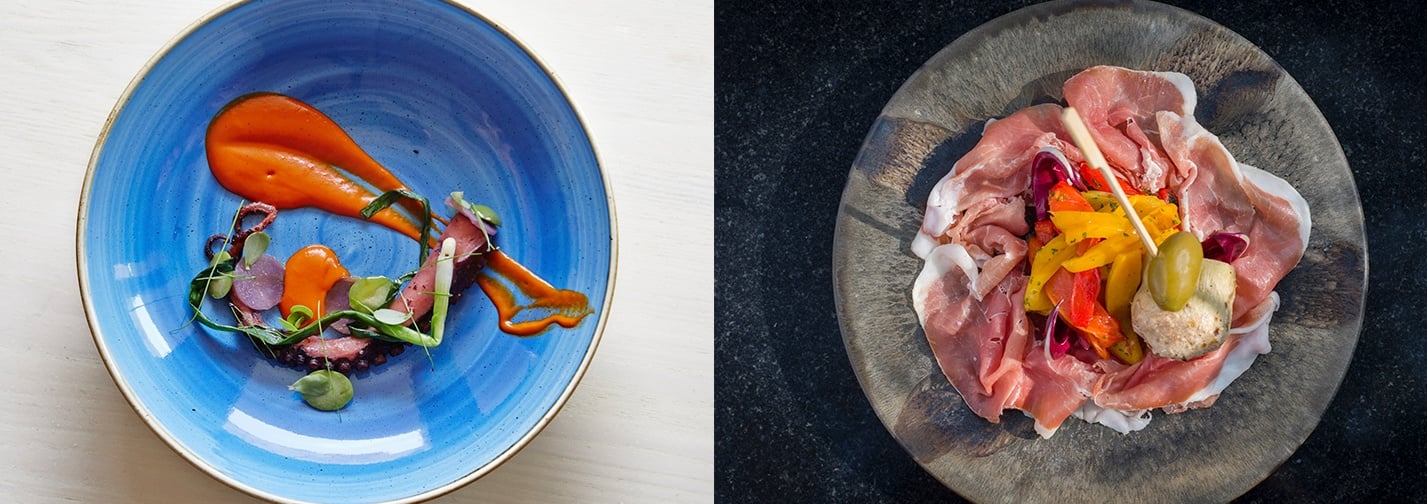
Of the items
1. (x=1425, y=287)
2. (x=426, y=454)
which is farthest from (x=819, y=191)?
(x=1425, y=287)

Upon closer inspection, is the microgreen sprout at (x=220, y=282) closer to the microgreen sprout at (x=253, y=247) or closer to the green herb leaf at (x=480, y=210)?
the microgreen sprout at (x=253, y=247)

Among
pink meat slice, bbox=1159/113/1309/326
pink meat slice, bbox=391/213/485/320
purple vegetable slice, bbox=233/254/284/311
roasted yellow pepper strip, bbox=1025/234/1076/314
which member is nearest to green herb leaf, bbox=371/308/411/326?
pink meat slice, bbox=391/213/485/320

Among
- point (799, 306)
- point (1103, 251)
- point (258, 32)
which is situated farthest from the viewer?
point (799, 306)

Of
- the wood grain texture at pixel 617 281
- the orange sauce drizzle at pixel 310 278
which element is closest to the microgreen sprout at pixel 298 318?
the orange sauce drizzle at pixel 310 278

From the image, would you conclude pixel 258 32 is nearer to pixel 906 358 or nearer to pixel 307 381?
pixel 307 381

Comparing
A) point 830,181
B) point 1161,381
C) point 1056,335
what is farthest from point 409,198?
point 1161,381

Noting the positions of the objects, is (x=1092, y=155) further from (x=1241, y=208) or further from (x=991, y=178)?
(x=1241, y=208)

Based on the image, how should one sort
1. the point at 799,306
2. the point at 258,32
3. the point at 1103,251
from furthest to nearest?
the point at 799,306
the point at 1103,251
the point at 258,32
